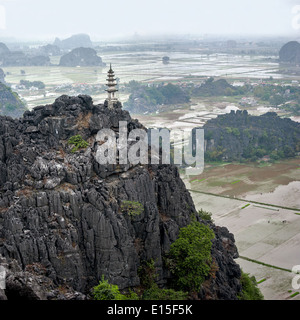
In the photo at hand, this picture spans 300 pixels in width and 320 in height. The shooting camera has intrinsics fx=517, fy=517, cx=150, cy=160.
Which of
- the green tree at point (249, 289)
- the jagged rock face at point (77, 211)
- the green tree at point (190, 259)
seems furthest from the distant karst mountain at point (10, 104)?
the green tree at point (190, 259)

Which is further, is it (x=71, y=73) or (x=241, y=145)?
(x=71, y=73)

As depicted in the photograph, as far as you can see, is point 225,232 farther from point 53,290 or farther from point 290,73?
point 290,73

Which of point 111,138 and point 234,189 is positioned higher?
point 111,138

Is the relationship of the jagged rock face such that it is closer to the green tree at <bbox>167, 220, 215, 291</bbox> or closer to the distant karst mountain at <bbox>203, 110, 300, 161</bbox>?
the green tree at <bbox>167, 220, 215, 291</bbox>

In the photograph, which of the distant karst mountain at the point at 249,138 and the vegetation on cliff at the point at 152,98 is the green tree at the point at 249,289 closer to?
the distant karst mountain at the point at 249,138

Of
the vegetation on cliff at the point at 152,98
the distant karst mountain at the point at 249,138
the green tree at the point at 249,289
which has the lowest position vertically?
the green tree at the point at 249,289

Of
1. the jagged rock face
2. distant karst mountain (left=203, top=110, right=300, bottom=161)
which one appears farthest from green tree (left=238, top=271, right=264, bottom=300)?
distant karst mountain (left=203, top=110, right=300, bottom=161)

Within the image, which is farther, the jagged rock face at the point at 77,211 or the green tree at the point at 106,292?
the jagged rock face at the point at 77,211
